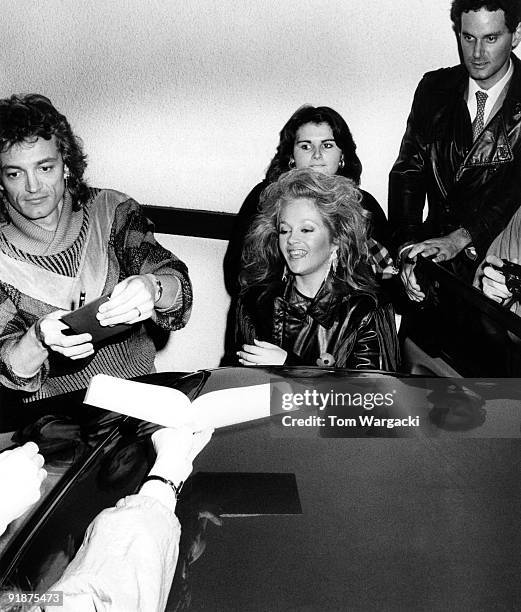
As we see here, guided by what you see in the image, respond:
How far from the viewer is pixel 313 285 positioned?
6.09ft

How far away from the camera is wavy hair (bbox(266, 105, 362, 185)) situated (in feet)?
6.24

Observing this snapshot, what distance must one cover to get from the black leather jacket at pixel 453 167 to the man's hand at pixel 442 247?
16 mm

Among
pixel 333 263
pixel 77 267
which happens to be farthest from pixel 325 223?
pixel 77 267

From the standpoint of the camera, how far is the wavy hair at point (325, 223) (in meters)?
1.86

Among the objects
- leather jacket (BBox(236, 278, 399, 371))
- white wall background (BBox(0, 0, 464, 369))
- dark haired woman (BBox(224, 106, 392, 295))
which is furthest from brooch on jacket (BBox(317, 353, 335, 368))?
white wall background (BBox(0, 0, 464, 369))

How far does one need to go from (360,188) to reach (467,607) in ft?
4.09

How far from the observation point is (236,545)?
38.3 inches

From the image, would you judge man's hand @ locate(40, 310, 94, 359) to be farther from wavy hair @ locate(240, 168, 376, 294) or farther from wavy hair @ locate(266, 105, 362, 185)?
wavy hair @ locate(266, 105, 362, 185)

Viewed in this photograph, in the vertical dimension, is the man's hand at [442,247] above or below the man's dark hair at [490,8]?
below

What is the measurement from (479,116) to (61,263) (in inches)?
44.2

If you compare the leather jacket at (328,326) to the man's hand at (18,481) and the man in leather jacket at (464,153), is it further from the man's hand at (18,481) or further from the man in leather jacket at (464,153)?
the man's hand at (18,481)

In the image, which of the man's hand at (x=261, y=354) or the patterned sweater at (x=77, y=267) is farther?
the man's hand at (x=261, y=354)

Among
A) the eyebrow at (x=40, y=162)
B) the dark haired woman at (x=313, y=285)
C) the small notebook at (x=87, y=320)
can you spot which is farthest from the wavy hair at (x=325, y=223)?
the eyebrow at (x=40, y=162)

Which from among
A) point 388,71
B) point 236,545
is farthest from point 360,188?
point 236,545
